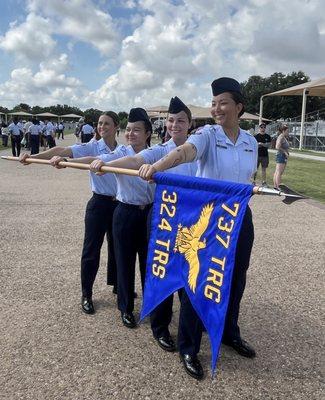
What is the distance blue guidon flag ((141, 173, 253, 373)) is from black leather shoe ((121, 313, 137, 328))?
701mm

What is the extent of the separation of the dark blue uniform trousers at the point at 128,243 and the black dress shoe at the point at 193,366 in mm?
888

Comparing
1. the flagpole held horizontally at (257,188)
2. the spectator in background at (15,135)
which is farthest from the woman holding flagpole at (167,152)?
the spectator in background at (15,135)

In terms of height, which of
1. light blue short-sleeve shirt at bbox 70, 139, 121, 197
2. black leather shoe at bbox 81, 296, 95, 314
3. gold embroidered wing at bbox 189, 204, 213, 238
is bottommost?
black leather shoe at bbox 81, 296, 95, 314

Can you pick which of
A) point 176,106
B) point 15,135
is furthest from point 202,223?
point 15,135

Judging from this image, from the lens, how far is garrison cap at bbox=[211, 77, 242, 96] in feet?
9.80

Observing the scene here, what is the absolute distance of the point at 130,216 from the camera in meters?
3.67

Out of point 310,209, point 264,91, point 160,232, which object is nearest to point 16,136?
point 310,209

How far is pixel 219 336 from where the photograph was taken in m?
2.82

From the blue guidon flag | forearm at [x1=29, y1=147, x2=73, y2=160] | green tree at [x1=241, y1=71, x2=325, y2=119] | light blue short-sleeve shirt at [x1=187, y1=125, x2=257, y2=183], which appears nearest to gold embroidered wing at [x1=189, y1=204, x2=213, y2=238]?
the blue guidon flag

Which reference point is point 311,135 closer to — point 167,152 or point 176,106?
point 176,106

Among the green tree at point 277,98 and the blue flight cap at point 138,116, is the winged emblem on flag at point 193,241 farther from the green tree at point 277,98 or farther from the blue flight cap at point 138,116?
the green tree at point 277,98

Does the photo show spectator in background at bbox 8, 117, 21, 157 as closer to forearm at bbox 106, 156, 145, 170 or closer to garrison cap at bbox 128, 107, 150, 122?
garrison cap at bbox 128, 107, 150, 122

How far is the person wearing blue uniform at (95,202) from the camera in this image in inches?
160

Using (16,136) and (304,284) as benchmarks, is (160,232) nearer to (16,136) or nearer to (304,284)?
(304,284)
